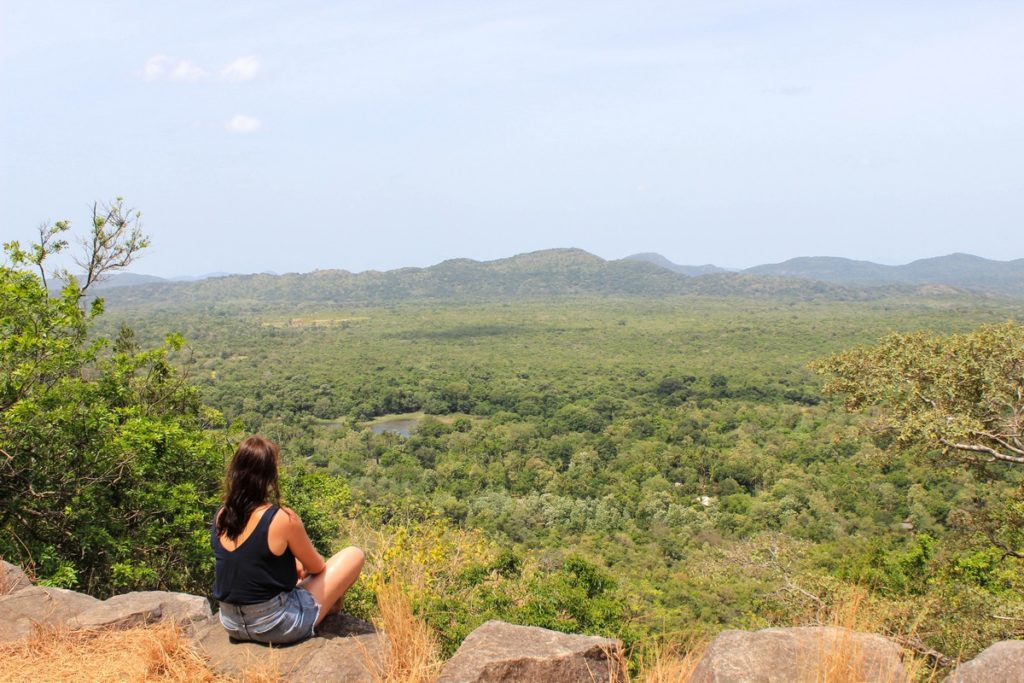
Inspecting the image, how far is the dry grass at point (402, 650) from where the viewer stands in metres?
3.38

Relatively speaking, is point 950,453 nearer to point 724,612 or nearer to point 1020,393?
point 1020,393

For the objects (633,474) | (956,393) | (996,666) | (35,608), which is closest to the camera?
(996,666)

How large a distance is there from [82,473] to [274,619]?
Result: 5.67m

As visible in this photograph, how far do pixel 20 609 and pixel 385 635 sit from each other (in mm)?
2414

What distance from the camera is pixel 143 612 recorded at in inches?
159

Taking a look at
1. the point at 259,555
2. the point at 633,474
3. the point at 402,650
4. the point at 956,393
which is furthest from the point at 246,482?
the point at 633,474

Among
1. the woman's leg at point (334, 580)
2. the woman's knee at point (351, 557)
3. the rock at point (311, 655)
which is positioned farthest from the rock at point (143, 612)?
the woman's knee at point (351, 557)

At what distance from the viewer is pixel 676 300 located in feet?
611

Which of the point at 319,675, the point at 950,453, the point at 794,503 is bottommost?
the point at 794,503

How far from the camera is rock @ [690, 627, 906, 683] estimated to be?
283cm

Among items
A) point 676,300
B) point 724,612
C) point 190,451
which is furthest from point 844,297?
point 190,451

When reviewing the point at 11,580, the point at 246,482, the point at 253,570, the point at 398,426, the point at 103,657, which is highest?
the point at 246,482

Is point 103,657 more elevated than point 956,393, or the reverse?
point 956,393

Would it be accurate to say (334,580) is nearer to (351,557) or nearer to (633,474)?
(351,557)
